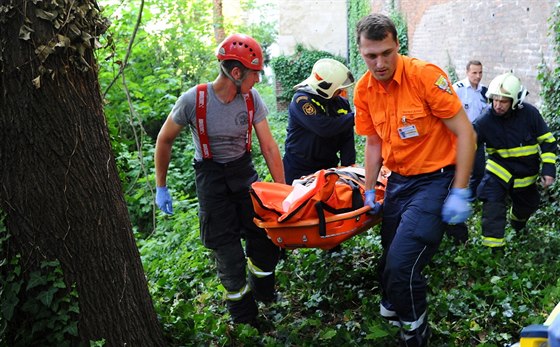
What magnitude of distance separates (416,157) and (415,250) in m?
0.59

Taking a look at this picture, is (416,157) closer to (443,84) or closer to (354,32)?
(443,84)

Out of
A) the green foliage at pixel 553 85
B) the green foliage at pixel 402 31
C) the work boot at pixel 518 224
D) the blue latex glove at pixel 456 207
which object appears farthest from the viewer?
the green foliage at pixel 402 31

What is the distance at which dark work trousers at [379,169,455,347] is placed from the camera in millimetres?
3432

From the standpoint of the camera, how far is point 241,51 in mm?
3977

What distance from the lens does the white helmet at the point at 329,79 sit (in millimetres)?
4938

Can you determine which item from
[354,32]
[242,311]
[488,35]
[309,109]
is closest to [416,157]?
[309,109]

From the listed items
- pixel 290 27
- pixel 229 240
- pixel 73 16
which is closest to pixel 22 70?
pixel 73 16

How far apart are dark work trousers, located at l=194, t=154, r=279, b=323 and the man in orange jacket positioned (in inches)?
46.1

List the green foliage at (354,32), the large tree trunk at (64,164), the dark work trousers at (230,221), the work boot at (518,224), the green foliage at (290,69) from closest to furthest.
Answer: the large tree trunk at (64,164) → the dark work trousers at (230,221) → the work boot at (518,224) → the green foliage at (354,32) → the green foliage at (290,69)

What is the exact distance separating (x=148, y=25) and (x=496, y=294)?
11467 mm

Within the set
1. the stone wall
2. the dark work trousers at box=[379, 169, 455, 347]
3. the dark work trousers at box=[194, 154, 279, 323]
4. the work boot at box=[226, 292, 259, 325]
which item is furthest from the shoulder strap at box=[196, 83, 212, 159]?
the stone wall

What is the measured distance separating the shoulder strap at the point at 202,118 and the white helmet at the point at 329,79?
123cm

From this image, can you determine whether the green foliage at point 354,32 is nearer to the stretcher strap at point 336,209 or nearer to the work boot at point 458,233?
the work boot at point 458,233

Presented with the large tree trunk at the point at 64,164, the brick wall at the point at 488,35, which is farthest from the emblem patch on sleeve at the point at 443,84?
the brick wall at the point at 488,35
